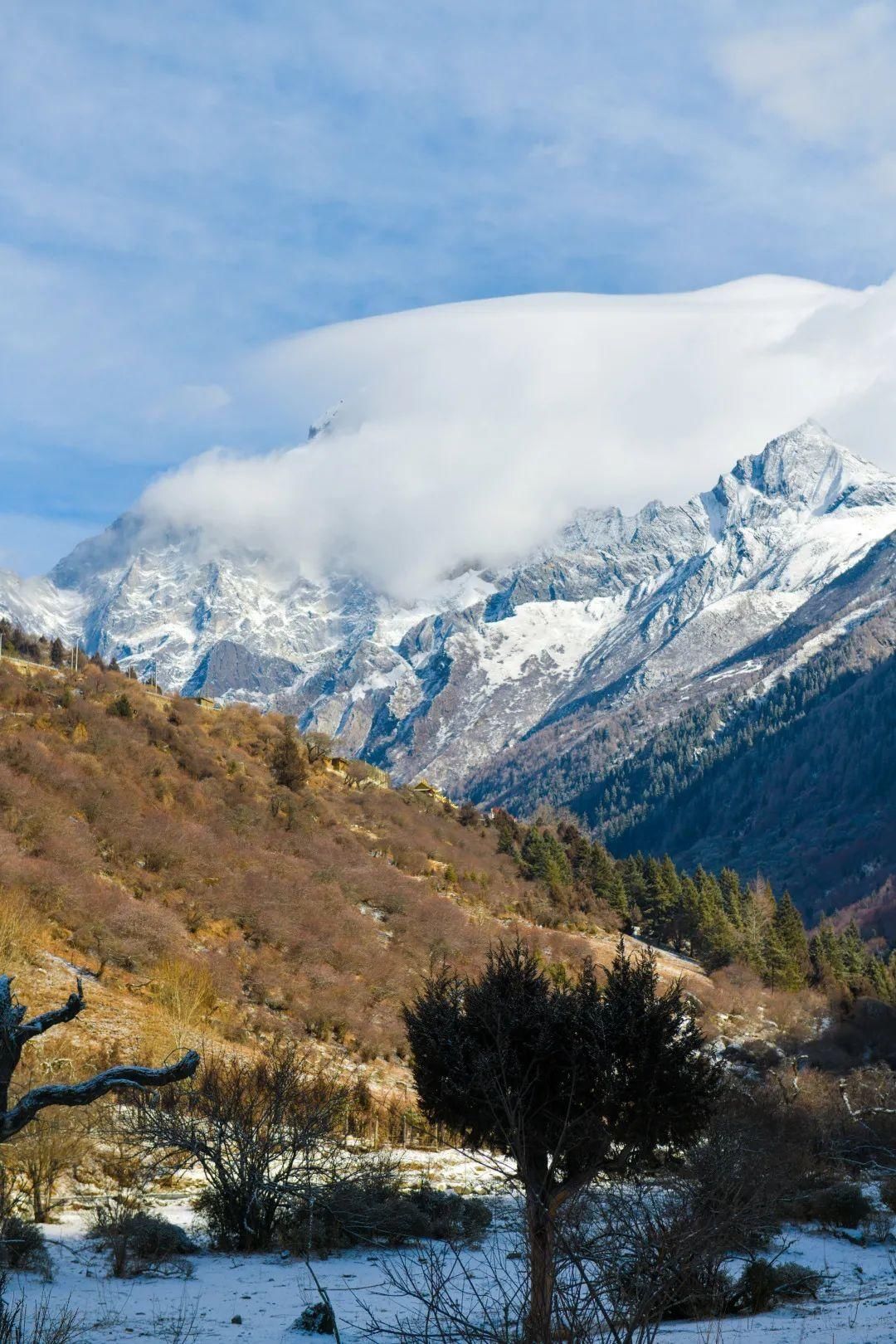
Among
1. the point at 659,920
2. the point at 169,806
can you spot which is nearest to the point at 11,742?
the point at 169,806

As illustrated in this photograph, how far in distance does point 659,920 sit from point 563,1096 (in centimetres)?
7488

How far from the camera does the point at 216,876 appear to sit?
43.8 m

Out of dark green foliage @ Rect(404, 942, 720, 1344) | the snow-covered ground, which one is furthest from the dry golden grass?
dark green foliage @ Rect(404, 942, 720, 1344)

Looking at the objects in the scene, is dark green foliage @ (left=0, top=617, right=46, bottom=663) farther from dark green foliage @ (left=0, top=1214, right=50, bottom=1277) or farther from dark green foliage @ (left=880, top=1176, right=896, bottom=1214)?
dark green foliage @ (left=0, top=1214, right=50, bottom=1277)

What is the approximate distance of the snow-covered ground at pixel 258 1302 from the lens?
563 inches

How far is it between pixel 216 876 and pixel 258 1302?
2841 centimetres

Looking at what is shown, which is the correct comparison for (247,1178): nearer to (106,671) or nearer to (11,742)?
(11,742)

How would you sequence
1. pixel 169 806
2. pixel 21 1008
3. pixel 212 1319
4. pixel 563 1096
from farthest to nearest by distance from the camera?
1. pixel 169 806
2. pixel 563 1096
3. pixel 212 1319
4. pixel 21 1008

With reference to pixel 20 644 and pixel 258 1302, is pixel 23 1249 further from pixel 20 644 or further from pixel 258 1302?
pixel 20 644

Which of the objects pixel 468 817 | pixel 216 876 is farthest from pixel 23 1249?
pixel 468 817

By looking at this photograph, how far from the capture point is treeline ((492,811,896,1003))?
Result: 77.7 metres

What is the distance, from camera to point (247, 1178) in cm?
Answer: 1931

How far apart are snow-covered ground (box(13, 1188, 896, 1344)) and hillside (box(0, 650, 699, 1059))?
44.6 feet

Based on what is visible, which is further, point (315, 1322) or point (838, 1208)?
point (838, 1208)
